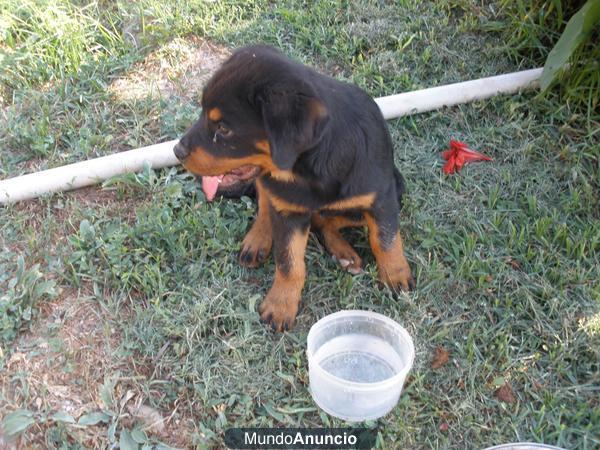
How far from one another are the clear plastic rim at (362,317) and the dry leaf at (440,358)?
189 mm

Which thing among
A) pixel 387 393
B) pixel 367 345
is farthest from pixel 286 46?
pixel 387 393

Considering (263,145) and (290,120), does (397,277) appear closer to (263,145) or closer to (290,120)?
(263,145)

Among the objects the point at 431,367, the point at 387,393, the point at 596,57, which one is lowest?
the point at 431,367

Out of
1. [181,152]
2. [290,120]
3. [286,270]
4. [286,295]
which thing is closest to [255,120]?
[290,120]

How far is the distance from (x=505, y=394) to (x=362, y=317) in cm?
66

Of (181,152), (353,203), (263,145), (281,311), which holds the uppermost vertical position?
(263,145)

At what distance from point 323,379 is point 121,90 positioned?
8.21 feet

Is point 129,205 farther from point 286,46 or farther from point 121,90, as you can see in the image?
point 286,46

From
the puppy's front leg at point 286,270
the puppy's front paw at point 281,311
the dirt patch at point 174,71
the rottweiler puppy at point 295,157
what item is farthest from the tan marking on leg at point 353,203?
the dirt patch at point 174,71

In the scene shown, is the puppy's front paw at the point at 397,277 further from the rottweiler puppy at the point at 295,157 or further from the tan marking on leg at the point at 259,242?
the tan marking on leg at the point at 259,242

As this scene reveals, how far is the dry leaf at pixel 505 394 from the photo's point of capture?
2785mm

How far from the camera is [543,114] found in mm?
3932

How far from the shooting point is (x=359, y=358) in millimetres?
2955

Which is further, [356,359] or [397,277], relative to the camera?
[397,277]
